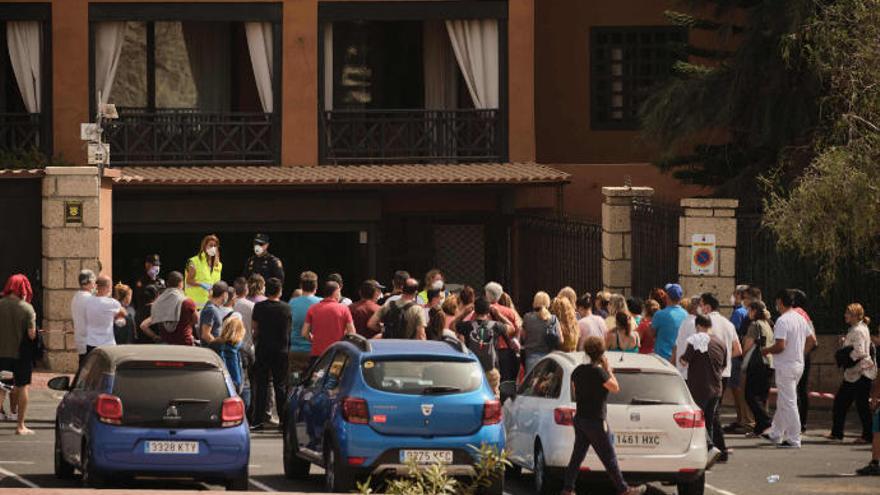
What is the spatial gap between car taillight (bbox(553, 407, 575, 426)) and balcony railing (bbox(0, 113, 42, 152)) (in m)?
18.8

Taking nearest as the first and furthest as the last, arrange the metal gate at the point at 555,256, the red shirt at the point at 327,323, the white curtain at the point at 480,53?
the red shirt at the point at 327,323 → the metal gate at the point at 555,256 → the white curtain at the point at 480,53

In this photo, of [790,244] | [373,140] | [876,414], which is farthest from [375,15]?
[876,414]

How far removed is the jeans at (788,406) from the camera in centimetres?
2458

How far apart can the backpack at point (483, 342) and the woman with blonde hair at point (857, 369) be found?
427cm

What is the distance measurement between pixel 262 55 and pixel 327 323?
13.3 metres

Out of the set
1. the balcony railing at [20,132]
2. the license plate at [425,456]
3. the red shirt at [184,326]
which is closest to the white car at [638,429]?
the license plate at [425,456]

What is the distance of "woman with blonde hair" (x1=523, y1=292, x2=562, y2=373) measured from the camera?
24125 mm

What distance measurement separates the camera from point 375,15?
122 feet

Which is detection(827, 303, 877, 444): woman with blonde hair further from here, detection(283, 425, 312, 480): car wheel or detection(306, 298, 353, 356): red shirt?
detection(283, 425, 312, 480): car wheel

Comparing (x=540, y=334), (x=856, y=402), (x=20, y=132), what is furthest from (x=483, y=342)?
(x=20, y=132)

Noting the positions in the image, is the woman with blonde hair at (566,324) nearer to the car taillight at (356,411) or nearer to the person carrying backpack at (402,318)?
the person carrying backpack at (402,318)

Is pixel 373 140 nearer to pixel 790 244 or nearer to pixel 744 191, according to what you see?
pixel 744 191

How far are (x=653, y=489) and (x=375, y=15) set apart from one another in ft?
57.3

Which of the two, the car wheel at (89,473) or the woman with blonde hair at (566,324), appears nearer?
the car wheel at (89,473)
